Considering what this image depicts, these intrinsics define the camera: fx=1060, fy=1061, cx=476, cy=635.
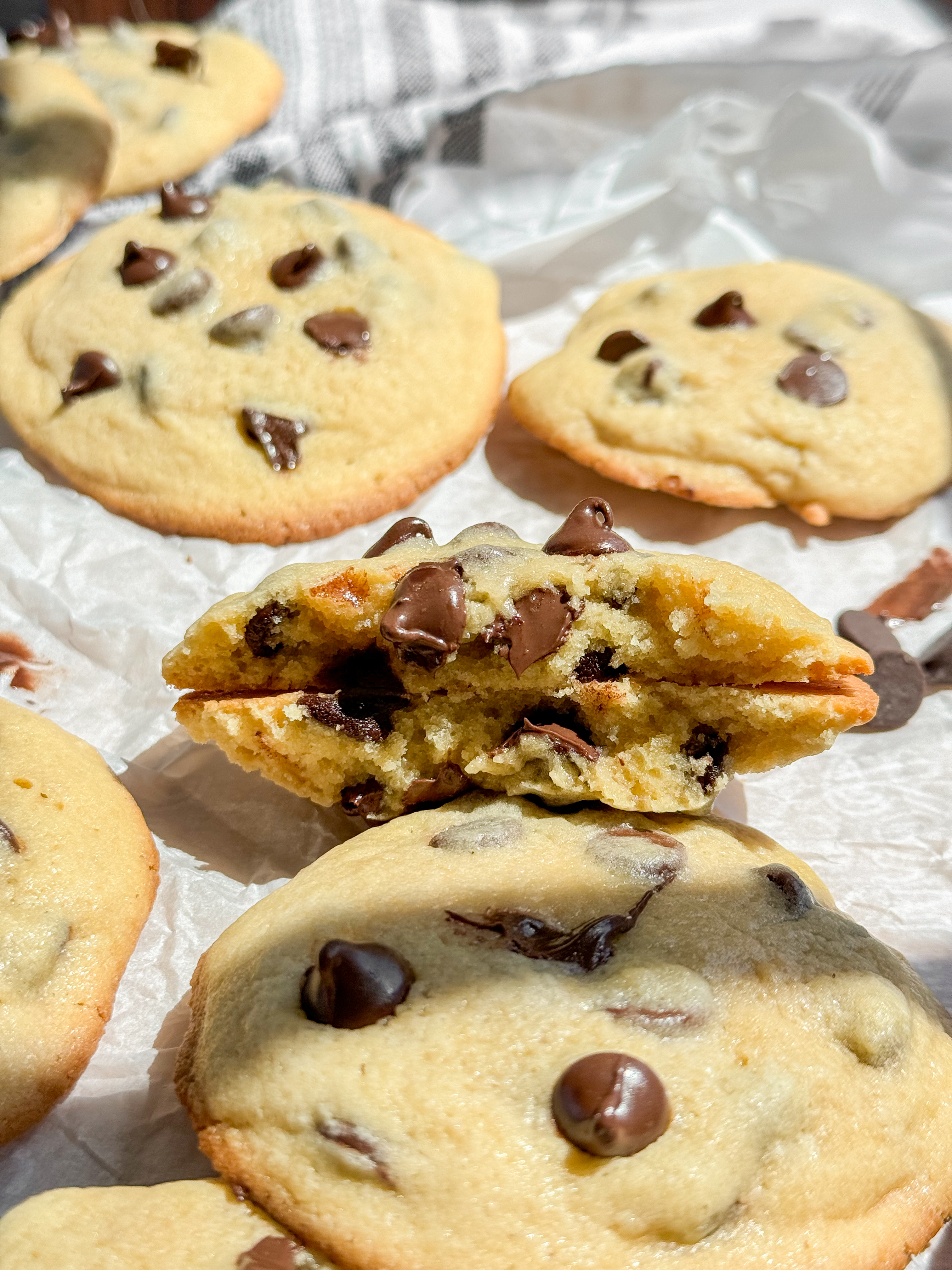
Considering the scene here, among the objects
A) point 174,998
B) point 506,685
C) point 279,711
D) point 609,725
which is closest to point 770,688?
point 609,725

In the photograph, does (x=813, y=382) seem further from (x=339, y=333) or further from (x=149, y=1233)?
(x=149, y=1233)

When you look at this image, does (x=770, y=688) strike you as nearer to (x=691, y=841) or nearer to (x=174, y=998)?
(x=691, y=841)

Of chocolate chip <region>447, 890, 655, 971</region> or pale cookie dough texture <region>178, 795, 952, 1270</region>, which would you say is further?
chocolate chip <region>447, 890, 655, 971</region>

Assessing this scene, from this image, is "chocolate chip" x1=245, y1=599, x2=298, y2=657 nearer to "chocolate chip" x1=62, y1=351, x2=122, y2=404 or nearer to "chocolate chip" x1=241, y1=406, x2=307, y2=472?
"chocolate chip" x1=241, y1=406, x2=307, y2=472

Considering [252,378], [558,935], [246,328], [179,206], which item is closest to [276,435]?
[252,378]

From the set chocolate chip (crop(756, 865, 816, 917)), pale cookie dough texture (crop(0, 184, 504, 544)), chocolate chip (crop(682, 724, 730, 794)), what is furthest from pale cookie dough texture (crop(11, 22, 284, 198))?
chocolate chip (crop(756, 865, 816, 917))

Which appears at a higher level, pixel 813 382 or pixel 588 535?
pixel 588 535

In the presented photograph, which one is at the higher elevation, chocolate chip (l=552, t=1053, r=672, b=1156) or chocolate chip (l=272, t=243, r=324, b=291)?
chocolate chip (l=272, t=243, r=324, b=291)
